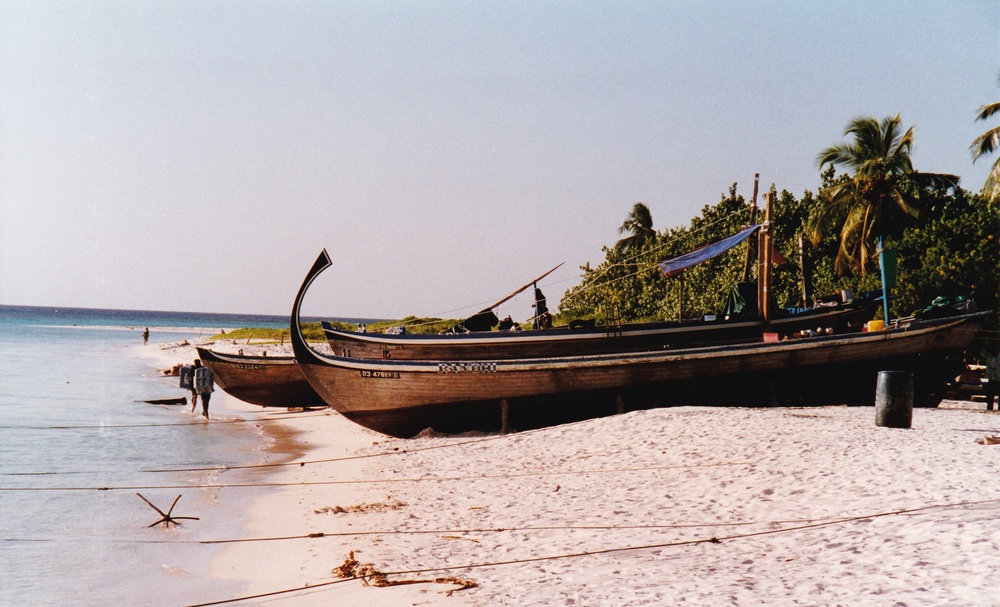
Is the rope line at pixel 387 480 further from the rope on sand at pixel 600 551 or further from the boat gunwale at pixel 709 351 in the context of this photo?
the boat gunwale at pixel 709 351

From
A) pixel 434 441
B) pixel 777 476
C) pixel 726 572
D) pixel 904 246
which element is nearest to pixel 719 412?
pixel 777 476

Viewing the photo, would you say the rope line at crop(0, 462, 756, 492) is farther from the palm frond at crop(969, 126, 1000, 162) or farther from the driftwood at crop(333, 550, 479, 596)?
the palm frond at crop(969, 126, 1000, 162)

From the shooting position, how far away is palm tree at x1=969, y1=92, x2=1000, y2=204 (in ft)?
71.7

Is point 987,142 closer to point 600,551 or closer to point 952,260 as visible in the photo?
point 952,260

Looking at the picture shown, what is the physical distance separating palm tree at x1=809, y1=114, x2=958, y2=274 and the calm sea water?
24277mm

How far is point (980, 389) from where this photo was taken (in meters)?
17.0

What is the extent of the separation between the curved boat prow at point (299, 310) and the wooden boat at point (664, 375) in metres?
0.04

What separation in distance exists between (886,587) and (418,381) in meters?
11.4

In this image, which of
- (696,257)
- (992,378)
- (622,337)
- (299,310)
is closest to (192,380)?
(299,310)

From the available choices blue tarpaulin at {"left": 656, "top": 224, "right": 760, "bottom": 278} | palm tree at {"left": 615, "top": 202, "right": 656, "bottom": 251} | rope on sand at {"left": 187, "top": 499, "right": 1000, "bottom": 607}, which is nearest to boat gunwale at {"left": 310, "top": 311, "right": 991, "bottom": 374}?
blue tarpaulin at {"left": 656, "top": 224, "right": 760, "bottom": 278}

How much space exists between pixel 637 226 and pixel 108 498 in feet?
147

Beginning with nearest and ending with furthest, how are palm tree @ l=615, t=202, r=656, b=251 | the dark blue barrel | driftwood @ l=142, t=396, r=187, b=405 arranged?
the dark blue barrel
driftwood @ l=142, t=396, r=187, b=405
palm tree @ l=615, t=202, r=656, b=251

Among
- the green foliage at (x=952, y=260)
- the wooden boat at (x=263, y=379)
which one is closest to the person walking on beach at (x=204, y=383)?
the wooden boat at (x=263, y=379)

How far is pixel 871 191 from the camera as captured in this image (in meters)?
28.2
